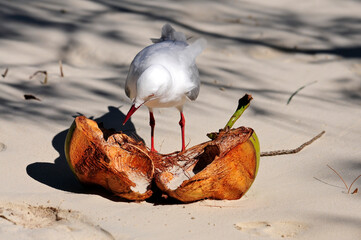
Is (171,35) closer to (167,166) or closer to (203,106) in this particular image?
(203,106)

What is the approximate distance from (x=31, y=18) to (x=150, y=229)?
15.5 feet

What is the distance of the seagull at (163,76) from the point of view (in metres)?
4.24

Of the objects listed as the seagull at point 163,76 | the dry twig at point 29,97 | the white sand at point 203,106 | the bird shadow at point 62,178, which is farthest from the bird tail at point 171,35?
the dry twig at point 29,97

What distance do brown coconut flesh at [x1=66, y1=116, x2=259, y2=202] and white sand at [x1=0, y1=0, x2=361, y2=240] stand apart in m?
0.11

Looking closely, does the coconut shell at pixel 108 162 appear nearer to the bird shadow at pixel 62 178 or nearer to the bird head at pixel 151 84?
the bird shadow at pixel 62 178

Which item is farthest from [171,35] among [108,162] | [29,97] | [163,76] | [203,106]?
[108,162]

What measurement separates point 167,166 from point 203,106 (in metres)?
1.76

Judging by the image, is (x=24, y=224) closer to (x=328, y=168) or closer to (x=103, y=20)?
(x=328, y=168)

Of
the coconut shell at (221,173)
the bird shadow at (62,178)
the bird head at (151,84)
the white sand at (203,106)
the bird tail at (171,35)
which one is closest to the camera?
the white sand at (203,106)

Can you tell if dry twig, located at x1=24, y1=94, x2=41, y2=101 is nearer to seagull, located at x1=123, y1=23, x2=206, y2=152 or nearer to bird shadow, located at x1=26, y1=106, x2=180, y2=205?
bird shadow, located at x1=26, y1=106, x2=180, y2=205

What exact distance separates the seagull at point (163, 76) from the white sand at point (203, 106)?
622mm

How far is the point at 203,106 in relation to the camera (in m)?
5.87

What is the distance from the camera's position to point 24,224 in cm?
358

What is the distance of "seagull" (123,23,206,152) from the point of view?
4.24m
